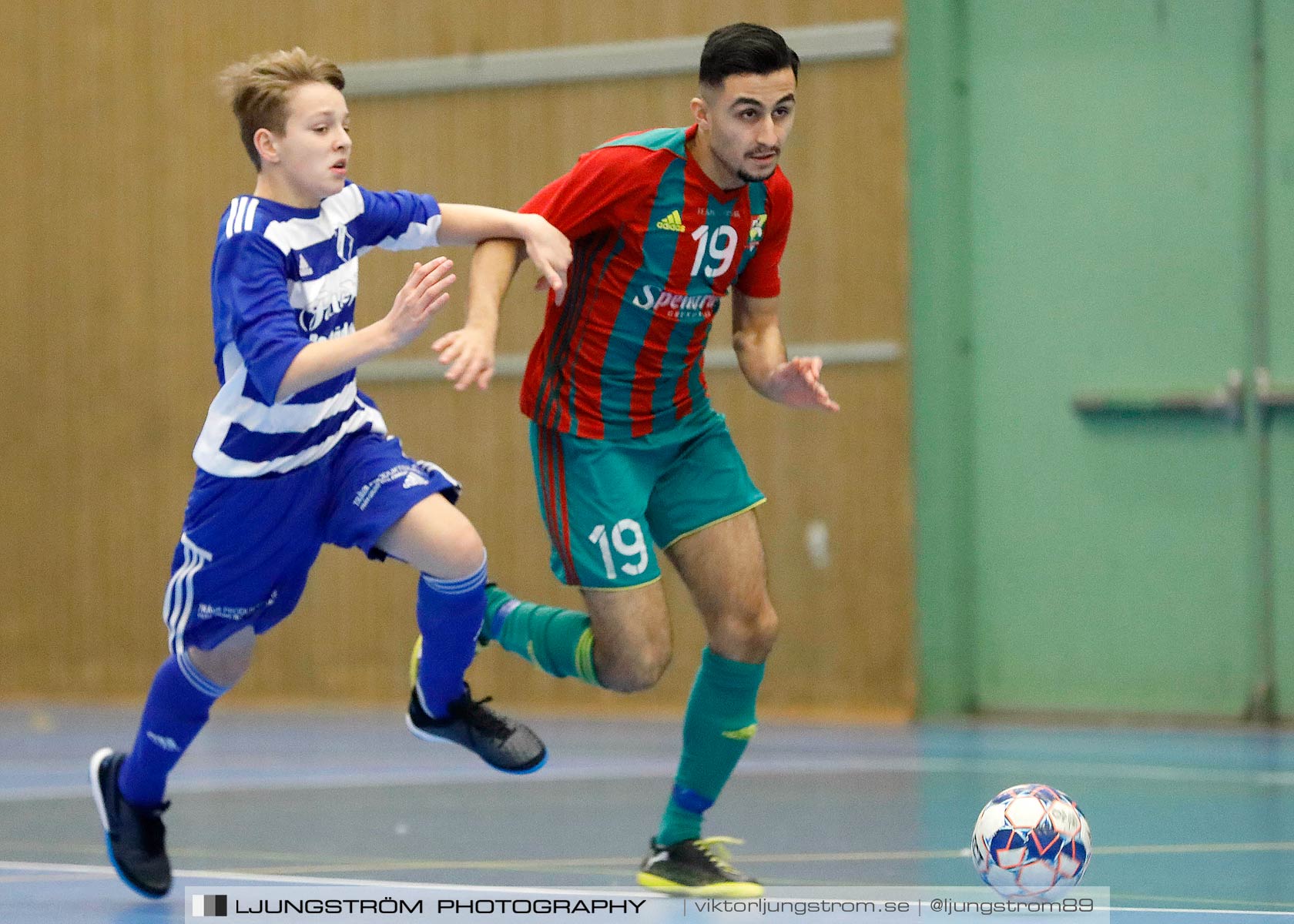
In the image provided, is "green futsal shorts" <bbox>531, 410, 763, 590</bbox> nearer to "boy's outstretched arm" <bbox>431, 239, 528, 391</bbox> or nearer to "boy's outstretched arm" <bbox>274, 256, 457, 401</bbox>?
"boy's outstretched arm" <bbox>431, 239, 528, 391</bbox>

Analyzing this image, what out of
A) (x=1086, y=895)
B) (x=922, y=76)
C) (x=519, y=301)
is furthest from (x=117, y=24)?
(x=1086, y=895)

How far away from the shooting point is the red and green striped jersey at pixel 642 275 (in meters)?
4.35

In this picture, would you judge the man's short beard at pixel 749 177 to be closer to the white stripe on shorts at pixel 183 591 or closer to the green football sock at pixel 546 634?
the green football sock at pixel 546 634

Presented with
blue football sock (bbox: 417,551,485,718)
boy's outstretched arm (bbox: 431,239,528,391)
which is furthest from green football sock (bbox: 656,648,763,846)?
boy's outstretched arm (bbox: 431,239,528,391)

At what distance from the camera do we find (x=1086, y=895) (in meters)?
3.97

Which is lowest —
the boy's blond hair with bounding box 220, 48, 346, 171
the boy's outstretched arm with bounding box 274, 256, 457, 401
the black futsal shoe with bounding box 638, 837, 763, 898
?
the black futsal shoe with bounding box 638, 837, 763, 898

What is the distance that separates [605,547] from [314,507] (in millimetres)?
748

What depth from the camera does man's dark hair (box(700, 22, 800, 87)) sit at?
4.10m

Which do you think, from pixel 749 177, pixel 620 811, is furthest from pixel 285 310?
pixel 620 811

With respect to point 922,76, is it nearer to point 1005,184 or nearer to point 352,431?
point 1005,184

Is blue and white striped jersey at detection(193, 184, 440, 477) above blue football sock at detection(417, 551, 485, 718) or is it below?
above

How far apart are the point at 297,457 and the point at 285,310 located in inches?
15.8

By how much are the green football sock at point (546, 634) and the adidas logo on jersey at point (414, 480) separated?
0.67 m

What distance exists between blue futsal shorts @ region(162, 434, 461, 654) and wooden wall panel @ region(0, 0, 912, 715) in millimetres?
4731
